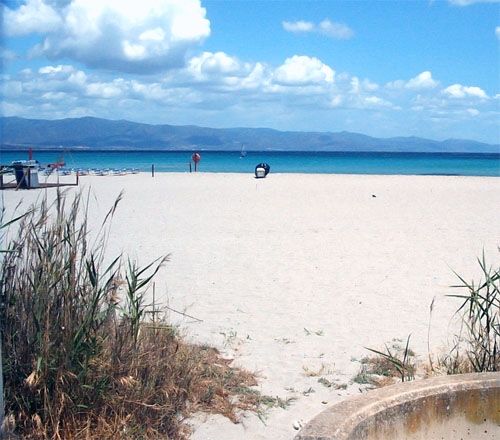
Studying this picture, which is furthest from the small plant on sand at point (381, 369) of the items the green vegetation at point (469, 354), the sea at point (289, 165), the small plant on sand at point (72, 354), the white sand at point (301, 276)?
the sea at point (289, 165)

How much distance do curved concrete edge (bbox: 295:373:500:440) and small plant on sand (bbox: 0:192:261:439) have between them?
55.1 inches

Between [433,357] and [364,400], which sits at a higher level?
[364,400]

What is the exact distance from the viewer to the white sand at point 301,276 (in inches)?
225

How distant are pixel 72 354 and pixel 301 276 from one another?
584 cm

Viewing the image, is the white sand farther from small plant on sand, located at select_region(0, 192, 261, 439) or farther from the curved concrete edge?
the curved concrete edge

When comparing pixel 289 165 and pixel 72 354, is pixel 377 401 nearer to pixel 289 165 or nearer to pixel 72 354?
pixel 72 354

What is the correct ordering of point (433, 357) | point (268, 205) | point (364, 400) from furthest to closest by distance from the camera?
point (268, 205) < point (433, 357) < point (364, 400)

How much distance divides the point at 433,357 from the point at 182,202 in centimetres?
1509

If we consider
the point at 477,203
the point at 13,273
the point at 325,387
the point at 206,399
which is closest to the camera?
the point at 13,273

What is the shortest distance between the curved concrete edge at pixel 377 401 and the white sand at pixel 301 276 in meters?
1.33

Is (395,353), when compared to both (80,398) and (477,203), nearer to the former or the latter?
(80,398)

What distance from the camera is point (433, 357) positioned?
577 cm

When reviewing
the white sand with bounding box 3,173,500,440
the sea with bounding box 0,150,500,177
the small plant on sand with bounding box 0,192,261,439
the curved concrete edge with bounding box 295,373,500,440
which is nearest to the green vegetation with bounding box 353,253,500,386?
the white sand with bounding box 3,173,500,440

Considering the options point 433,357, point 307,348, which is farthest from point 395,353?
point 307,348
